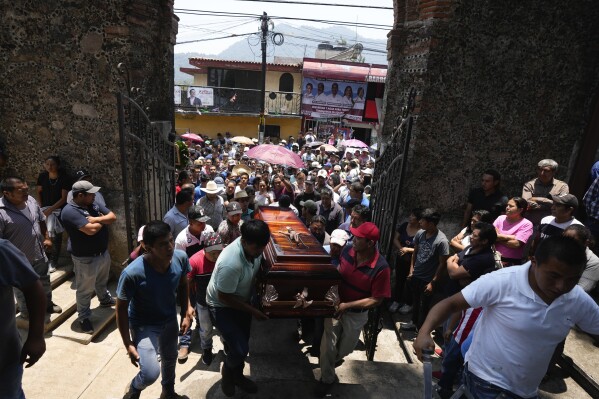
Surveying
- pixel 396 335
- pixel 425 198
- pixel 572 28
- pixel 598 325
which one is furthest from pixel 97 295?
pixel 572 28

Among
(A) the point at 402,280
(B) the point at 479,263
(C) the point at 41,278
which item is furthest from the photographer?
(A) the point at 402,280

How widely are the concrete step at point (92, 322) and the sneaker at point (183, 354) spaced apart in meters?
1.11

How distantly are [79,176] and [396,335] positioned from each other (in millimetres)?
4569

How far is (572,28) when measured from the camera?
4.85m

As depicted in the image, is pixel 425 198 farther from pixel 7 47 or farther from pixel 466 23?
pixel 7 47

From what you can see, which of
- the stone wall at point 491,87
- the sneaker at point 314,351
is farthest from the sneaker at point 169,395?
the stone wall at point 491,87

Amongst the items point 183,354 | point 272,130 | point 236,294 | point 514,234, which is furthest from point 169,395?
point 272,130

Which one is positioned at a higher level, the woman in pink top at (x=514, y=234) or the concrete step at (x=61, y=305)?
the woman in pink top at (x=514, y=234)

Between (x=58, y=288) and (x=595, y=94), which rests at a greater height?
(x=595, y=94)

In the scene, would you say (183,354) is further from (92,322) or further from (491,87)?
(491,87)

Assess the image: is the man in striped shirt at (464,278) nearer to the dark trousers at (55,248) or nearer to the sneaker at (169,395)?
the sneaker at (169,395)

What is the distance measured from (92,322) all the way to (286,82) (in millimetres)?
21853

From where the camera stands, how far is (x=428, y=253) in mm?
4449

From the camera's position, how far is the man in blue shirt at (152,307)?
2727 mm
